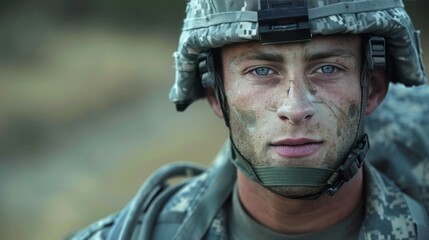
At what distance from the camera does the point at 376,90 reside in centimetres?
443

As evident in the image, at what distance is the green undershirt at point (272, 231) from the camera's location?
429cm

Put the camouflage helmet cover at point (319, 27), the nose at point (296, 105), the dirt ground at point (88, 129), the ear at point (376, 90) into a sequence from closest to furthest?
the nose at point (296, 105) → the camouflage helmet cover at point (319, 27) → the ear at point (376, 90) → the dirt ground at point (88, 129)

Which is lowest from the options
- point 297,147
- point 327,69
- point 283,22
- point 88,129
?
point 88,129

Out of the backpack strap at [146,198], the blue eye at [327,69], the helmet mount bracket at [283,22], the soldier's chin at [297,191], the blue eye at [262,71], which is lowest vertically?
the backpack strap at [146,198]

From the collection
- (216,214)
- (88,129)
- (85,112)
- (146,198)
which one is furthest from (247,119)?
(85,112)

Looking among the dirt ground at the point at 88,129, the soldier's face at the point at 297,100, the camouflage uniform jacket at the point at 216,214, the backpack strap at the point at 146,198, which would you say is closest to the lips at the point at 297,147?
the soldier's face at the point at 297,100

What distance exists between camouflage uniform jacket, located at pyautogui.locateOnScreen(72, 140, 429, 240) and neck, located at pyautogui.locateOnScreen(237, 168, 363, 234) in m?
0.09

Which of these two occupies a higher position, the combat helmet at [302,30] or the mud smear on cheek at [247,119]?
the combat helmet at [302,30]

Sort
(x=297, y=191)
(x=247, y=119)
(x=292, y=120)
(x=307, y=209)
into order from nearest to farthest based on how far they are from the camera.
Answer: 1. (x=292, y=120)
2. (x=297, y=191)
3. (x=247, y=119)
4. (x=307, y=209)

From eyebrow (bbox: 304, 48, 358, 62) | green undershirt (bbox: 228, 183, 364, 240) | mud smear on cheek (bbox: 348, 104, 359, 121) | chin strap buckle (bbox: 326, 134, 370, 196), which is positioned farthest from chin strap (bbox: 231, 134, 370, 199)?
eyebrow (bbox: 304, 48, 358, 62)

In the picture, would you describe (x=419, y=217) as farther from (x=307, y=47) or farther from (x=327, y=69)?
(x=307, y=47)

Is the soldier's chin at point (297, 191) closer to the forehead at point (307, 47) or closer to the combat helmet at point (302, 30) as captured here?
the combat helmet at point (302, 30)

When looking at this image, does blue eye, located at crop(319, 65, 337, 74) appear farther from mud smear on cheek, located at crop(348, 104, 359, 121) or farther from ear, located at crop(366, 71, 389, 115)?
ear, located at crop(366, 71, 389, 115)

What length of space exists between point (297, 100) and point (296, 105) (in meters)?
0.02
